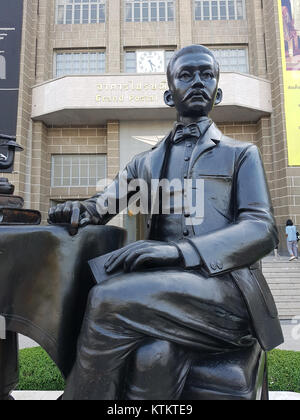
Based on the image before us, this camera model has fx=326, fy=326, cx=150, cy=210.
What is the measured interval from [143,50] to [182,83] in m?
15.4

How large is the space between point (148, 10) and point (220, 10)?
348cm

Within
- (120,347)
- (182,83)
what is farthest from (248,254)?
(182,83)

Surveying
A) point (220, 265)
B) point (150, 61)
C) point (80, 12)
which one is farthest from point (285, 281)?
point (80, 12)

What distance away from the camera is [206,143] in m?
1.68

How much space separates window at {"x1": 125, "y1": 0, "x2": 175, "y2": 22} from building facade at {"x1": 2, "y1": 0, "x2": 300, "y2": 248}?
48 mm

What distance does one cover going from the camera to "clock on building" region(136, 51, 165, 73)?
15.3 m

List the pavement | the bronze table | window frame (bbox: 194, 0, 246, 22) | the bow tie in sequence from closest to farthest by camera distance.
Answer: the bronze table
the bow tie
the pavement
window frame (bbox: 194, 0, 246, 22)

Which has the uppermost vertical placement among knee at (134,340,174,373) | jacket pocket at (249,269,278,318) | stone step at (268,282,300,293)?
jacket pocket at (249,269,278,318)

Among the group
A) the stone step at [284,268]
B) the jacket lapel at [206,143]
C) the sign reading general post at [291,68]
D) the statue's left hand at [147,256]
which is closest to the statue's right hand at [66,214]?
the statue's left hand at [147,256]

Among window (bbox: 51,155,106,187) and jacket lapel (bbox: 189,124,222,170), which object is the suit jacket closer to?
jacket lapel (bbox: 189,124,222,170)

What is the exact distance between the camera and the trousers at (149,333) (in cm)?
113

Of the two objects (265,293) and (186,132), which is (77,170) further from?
(265,293)

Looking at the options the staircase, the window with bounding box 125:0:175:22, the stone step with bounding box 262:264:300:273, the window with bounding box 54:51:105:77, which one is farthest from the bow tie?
the window with bounding box 125:0:175:22
